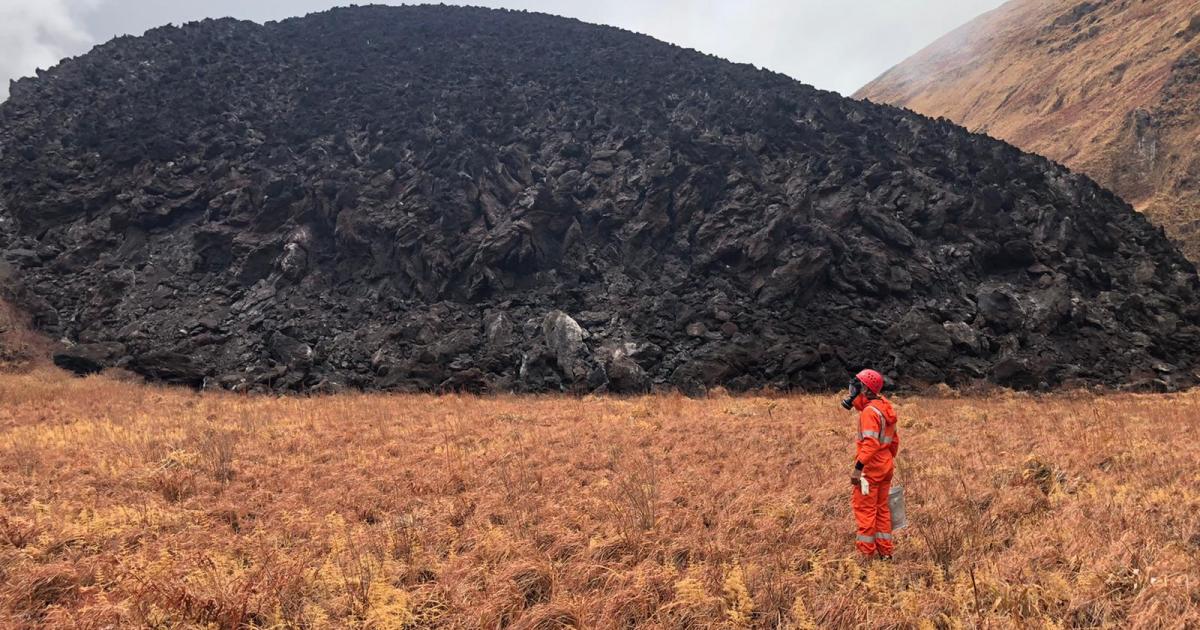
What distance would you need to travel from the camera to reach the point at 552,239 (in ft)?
76.1

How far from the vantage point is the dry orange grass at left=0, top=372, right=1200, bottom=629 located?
403 centimetres

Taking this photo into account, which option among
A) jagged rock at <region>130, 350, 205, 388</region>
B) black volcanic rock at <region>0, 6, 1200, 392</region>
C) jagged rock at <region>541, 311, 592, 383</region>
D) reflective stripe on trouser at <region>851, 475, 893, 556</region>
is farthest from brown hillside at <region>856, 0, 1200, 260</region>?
jagged rock at <region>130, 350, 205, 388</region>

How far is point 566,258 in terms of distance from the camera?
22.6 m

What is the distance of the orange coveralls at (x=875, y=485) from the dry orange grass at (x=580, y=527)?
0.28 m

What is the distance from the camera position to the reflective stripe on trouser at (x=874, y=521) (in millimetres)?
4977

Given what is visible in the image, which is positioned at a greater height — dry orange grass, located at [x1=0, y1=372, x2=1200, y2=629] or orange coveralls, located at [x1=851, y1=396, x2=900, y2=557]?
orange coveralls, located at [x1=851, y1=396, x2=900, y2=557]

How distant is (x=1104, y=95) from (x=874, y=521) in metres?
47.3

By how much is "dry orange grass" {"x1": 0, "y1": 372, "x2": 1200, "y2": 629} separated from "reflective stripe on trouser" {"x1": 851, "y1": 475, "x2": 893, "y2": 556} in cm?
24

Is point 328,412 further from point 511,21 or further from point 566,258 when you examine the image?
point 511,21

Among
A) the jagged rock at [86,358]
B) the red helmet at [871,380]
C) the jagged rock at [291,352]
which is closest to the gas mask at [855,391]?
the red helmet at [871,380]

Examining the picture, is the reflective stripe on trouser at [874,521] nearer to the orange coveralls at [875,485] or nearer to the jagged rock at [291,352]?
the orange coveralls at [875,485]

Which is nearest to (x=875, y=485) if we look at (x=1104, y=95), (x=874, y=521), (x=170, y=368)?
(x=874, y=521)

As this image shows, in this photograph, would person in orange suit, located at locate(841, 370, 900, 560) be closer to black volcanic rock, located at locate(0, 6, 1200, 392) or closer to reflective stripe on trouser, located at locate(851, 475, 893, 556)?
reflective stripe on trouser, located at locate(851, 475, 893, 556)

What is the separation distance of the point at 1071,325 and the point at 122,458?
2531 cm
